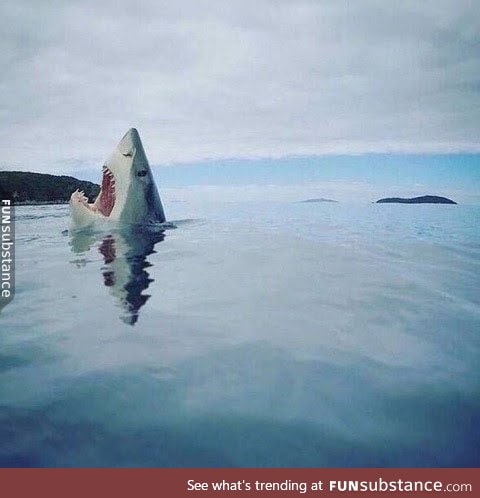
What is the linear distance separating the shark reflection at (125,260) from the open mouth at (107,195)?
421 millimetres

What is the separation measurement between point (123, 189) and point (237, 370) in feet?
17.6

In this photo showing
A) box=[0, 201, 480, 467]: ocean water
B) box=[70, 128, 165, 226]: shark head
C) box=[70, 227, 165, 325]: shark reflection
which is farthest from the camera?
box=[70, 128, 165, 226]: shark head

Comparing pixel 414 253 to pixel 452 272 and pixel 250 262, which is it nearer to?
pixel 452 272

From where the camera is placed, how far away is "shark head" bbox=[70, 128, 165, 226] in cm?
713

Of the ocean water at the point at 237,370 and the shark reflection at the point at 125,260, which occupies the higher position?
the shark reflection at the point at 125,260

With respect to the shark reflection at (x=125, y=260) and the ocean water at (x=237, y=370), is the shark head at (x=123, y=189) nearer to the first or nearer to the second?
the shark reflection at (x=125, y=260)

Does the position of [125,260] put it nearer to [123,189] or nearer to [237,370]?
[123,189]

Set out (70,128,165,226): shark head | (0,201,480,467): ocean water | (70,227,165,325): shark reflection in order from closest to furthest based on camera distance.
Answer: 1. (0,201,480,467): ocean water
2. (70,227,165,325): shark reflection
3. (70,128,165,226): shark head

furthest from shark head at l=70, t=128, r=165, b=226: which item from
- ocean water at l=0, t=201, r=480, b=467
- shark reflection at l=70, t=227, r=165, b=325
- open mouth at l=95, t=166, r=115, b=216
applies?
ocean water at l=0, t=201, r=480, b=467

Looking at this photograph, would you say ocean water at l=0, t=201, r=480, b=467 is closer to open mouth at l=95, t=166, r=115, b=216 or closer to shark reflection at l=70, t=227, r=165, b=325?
shark reflection at l=70, t=227, r=165, b=325

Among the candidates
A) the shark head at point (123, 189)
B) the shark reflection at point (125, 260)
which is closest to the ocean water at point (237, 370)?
the shark reflection at point (125, 260)

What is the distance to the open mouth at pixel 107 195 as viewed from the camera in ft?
23.7

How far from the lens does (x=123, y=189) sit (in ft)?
23.5

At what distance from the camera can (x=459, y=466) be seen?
1.78 m
